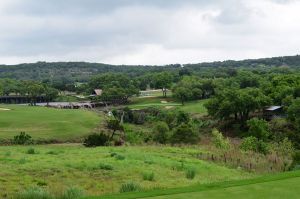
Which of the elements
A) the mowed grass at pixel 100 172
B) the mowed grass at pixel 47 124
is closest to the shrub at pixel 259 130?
the mowed grass at pixel 47 124

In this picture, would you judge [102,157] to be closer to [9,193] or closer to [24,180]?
[24,180]

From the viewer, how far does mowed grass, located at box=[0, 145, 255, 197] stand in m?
20.1

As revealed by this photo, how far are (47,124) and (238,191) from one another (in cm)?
6289

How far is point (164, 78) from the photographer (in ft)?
543

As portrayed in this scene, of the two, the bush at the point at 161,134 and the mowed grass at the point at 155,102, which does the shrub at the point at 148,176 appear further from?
the mowed grass at the point at 155,102

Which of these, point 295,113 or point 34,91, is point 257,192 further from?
point 34,91

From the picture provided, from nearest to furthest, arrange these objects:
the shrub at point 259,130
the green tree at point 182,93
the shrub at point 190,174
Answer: the shrub at point 190,174 < the shrub at point 259,130 < the green tree at point 182,93

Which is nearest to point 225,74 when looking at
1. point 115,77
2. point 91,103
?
point 115,77

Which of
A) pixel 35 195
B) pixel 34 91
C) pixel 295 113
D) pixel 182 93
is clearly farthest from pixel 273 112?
pixel 34 91

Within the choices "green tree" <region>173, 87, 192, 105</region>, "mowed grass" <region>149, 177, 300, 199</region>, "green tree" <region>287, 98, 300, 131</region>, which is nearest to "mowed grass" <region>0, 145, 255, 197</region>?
"mowed grass" <region>149, 177, 300, 199</region>

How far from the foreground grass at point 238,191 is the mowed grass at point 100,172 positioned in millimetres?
4742

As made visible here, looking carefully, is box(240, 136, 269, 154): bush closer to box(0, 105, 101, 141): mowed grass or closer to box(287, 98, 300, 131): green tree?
box(287, 98, 300, 131): green tree

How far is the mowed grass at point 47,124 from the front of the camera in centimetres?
6309

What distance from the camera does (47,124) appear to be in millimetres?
73000
